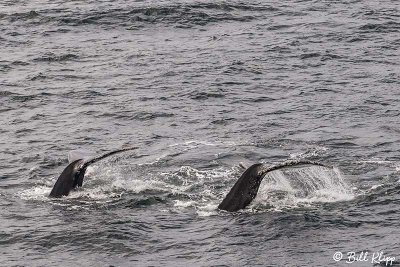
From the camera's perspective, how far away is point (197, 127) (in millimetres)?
28125

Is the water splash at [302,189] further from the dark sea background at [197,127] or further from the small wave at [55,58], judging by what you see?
the small wave at [55,58]

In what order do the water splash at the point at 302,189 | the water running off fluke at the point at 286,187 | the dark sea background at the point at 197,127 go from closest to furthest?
1. the dark sea background at the point at 197,127
2. the water running off fluke at the point at 286,187
3. the water splash at the point at 302,189

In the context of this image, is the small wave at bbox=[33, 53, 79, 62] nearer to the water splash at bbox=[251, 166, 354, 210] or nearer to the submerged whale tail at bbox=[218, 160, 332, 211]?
the water splash at bbox=[251, 166, 354, 210]

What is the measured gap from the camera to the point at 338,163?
2384cm

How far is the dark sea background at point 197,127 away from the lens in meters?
19.5

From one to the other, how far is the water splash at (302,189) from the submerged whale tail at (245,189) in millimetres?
378

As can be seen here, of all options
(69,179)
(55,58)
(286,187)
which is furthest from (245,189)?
(55,58)

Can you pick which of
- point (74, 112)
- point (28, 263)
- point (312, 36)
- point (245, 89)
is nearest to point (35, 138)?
point (74, 112)

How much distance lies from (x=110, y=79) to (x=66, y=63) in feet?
10.0

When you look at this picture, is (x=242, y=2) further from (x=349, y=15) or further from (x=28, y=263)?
(x=28, y=263)

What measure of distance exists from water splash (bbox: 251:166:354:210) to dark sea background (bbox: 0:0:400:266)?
0.15 ft

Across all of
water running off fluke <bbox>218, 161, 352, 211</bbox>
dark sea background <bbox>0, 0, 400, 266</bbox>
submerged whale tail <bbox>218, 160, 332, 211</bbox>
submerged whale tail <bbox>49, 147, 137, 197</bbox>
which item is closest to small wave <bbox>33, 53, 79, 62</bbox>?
dark sea background <bbox>0, 0, 400, 266</bbox>

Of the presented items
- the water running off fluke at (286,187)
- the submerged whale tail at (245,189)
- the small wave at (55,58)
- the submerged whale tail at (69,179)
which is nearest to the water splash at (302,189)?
the water running off fluke at (286,187)

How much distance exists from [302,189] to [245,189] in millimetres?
2115
